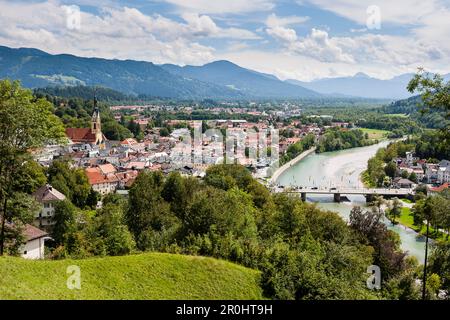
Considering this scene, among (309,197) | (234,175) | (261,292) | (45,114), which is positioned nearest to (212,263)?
(261,292)

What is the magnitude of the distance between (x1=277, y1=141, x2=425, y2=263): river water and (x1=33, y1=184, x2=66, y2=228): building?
12.3 metres

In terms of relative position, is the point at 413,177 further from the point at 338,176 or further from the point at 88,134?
the point at 88,134

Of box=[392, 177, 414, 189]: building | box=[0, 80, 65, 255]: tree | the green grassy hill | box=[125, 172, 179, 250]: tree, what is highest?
box=[0, 80, 65, 255]: tree

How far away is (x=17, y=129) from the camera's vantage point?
7.04 metres

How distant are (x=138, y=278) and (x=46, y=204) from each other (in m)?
13.1

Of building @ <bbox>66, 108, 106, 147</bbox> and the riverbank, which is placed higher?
building @ <bbox>66, 108, 106, 147</bbox>

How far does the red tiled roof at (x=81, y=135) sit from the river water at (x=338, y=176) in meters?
18.3

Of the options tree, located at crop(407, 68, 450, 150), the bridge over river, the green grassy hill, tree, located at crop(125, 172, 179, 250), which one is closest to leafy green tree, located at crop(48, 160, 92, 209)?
tree, located at crop(125, 172, 179, 250)

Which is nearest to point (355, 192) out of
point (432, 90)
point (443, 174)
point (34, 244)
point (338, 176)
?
Result: point (338, 176)

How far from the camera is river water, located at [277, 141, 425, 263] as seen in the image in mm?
20913

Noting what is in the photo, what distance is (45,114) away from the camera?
734 cm

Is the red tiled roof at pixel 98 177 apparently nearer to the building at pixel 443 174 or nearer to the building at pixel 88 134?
the building at pixel 88 134

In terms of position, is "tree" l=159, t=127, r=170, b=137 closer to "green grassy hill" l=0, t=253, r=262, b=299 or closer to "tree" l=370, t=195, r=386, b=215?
"tree" l=370, t=195, r=386, b=215

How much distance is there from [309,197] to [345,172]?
28.7 ft
